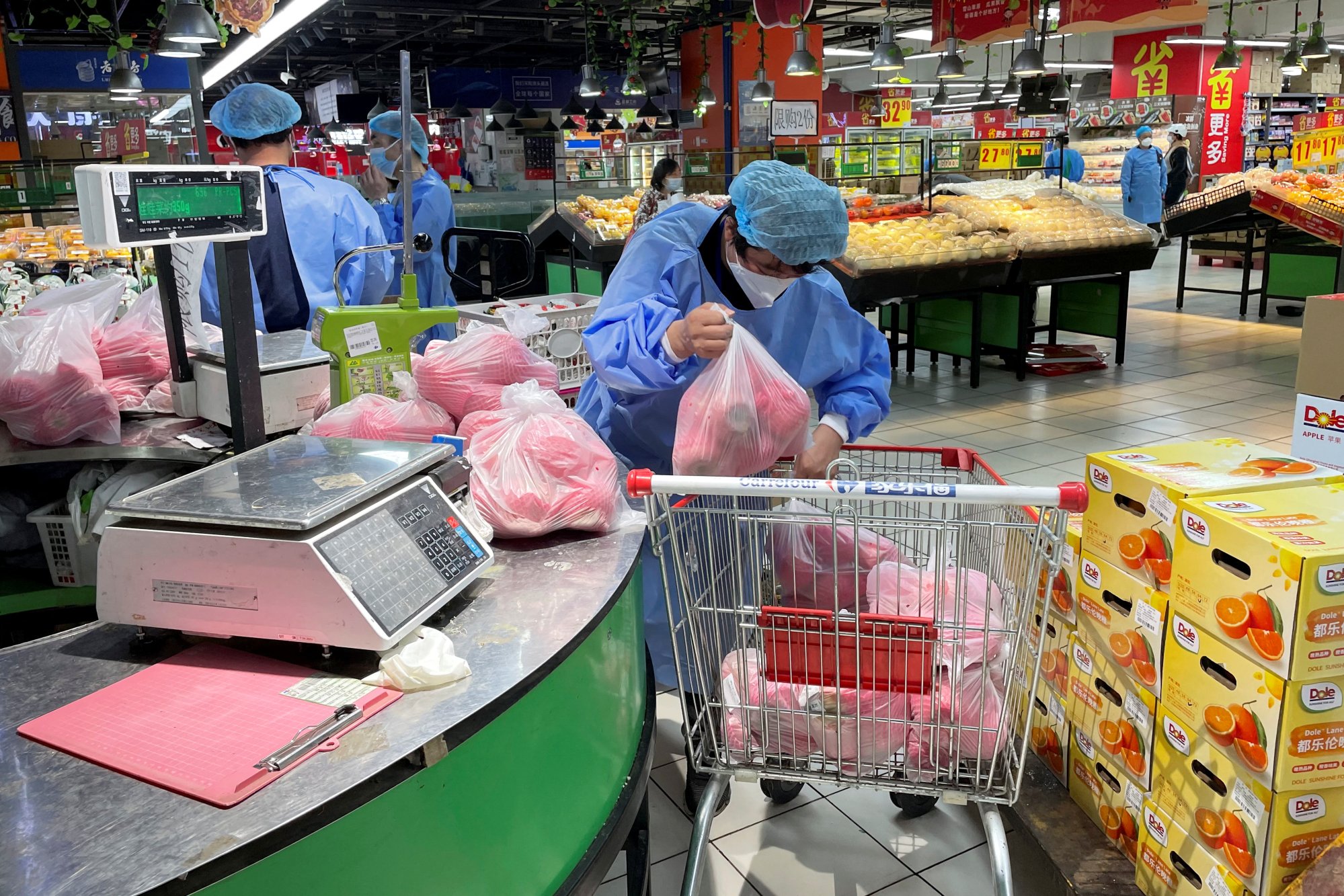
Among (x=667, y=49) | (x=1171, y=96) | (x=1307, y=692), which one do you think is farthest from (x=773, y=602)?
(x=667, y=49)

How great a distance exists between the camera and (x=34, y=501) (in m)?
2.70

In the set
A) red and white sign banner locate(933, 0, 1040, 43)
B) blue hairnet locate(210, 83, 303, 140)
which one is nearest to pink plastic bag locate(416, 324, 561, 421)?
blue hairnet locate(210, 83, 303, 140)

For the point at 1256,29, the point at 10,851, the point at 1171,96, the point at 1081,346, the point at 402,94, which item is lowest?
the point at 1081,346

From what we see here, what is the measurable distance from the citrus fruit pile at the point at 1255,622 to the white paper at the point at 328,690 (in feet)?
4.63

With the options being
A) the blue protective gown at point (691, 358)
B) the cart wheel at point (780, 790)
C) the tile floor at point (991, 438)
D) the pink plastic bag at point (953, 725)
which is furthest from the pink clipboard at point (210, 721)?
the cart wheel at point (780, 790)

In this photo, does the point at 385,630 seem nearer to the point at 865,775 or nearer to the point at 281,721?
the point at 281,721

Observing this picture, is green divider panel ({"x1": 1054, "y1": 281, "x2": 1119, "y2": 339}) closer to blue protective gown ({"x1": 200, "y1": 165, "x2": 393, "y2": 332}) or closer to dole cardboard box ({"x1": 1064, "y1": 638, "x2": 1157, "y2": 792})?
blue protective gown ({"x1": 200, "y1": 165, "x2": 393, "y2": 332})

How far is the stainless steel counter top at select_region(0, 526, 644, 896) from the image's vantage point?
3.24ft

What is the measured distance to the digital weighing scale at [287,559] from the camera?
1277 millimetres

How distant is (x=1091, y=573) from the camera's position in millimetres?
2100

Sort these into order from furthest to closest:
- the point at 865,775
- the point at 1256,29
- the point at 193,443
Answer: the point at 1256,29, the point at 193,443, the point at 865,775

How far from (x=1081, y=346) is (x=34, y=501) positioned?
7827 mm

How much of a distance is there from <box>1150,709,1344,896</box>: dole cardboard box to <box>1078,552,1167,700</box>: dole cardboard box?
13 cm

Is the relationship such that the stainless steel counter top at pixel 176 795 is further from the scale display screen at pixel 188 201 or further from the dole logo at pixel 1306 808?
the dole logo at pixel 1306 808
